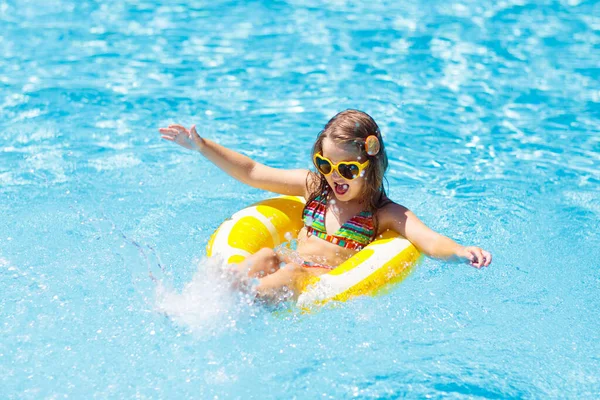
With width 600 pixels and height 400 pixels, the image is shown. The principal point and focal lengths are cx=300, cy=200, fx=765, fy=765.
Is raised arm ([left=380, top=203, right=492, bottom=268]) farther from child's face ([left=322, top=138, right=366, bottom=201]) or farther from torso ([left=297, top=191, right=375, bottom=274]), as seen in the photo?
child's face ([left=322, top=138, right=366, bottom=201])

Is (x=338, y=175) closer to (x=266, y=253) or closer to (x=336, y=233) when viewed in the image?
(x=336, y=233)

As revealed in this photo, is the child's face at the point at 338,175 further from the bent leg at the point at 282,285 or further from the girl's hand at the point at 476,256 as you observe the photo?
the girl's hand at the point at 476,256

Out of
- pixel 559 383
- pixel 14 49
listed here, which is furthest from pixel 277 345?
pixel 14 49

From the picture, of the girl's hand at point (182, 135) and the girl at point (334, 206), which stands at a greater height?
the girl's hand at point (182, 135)

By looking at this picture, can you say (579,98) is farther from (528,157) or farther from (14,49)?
(14,49)

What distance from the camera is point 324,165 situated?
4074 millimetres

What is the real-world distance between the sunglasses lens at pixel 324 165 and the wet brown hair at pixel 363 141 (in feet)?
0.32

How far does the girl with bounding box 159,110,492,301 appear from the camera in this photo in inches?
154

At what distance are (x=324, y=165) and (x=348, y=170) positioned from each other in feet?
0.43

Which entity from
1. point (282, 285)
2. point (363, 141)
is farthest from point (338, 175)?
point (282, 285)

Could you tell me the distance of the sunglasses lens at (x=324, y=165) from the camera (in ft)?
13.3

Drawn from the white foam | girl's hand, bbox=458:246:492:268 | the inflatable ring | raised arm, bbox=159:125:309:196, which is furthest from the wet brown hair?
the white foam

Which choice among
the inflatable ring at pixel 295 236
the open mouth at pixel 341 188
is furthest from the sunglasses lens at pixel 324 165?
the inflatable ring at pixel 295 236

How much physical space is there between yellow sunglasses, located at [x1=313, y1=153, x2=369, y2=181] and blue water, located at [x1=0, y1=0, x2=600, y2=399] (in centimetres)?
67
